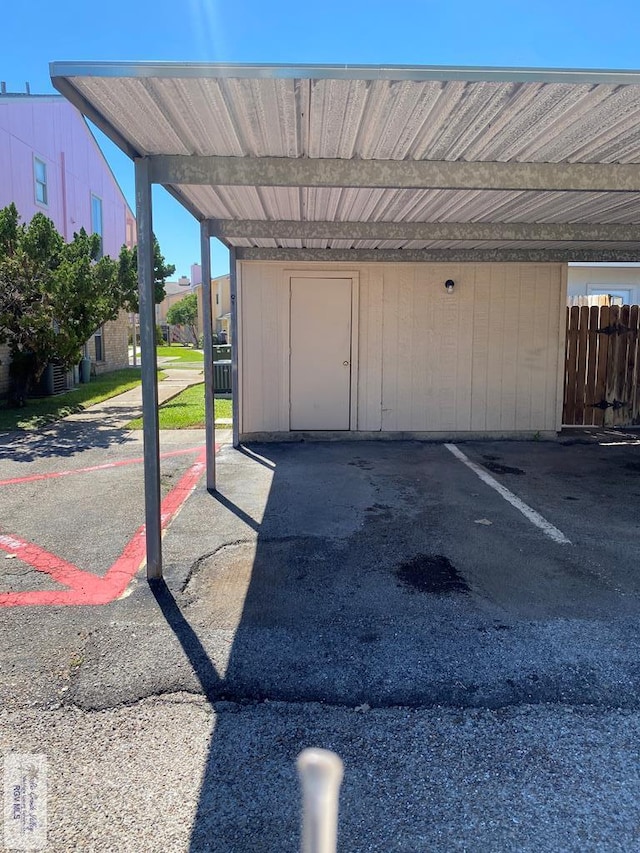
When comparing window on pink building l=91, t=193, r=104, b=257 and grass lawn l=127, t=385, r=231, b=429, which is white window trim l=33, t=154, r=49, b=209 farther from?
grass lawn l=127, t=385, r=231, b=429

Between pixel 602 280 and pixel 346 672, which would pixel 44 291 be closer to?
pixel 346 672

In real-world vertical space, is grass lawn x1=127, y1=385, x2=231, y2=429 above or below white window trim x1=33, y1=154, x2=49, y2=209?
below

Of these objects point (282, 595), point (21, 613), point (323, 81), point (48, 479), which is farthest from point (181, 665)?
point (48, 479)

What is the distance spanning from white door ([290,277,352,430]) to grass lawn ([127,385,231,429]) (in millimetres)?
2242

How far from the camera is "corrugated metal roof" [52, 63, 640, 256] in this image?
3.06m

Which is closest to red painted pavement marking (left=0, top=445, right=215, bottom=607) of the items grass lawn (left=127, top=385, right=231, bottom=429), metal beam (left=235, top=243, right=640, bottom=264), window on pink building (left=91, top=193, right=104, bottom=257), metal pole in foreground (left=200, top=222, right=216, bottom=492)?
metal pole in foreground (left=200, top=222, right=216, bottom=492)

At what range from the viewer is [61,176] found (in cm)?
1716

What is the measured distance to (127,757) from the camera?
248 centimetres

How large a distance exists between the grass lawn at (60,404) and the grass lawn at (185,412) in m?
1.64

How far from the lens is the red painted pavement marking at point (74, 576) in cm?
397

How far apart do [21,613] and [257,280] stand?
6391 millimetres

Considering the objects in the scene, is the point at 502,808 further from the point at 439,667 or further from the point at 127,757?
the point at 127,757

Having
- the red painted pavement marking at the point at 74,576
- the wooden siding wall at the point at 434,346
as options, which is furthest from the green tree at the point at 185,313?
the red painted pavement marking at the point at 74,576

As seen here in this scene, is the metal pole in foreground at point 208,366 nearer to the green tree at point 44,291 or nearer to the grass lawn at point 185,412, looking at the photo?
the grass lawn at point 185,412
